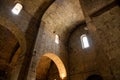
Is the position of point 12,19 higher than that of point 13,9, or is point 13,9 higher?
point 13,9

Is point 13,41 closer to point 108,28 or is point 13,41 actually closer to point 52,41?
point 52,41

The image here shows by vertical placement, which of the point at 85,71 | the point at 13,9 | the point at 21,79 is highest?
the point at 13,9

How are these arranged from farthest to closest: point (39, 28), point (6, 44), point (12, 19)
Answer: point (6, 44) < point (39, 28) < point (12, 19)

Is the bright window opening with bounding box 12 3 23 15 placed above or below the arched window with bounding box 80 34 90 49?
above

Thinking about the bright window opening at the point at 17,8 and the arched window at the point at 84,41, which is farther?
the arched window at the point at 84,41

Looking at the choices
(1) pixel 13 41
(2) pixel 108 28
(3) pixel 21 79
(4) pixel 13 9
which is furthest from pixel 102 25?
(1) pixel 13 41

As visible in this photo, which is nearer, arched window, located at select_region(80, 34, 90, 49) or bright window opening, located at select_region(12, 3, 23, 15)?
bright window opening, located at select_region(12, 3, 23, 15)

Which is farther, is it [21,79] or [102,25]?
[21,79]

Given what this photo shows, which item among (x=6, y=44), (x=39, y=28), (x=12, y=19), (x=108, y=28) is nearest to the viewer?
(x=108, y=28)

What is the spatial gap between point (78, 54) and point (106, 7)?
6.77 m

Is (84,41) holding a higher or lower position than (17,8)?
lower

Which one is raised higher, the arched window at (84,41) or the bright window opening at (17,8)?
the bright window opening at (17,8)

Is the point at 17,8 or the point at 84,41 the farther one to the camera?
the point at 84,41

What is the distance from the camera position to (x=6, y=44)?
11367 millimetres
